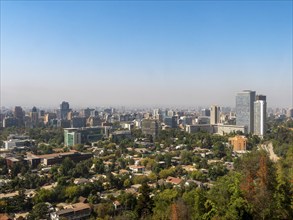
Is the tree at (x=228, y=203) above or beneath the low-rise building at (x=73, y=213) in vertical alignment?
above

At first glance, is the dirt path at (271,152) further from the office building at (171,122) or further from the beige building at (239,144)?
the office building at (171,122)

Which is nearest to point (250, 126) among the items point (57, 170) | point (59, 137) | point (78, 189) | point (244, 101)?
point (244, 101)

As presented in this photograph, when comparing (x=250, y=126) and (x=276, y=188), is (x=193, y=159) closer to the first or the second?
(x=276, y=188)

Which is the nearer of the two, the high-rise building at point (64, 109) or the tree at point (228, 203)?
the tree at point (228, 203)

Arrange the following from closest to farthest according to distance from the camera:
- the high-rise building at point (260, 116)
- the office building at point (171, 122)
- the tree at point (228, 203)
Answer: the tree at point (228, 203), the high-rise building at point (260, 116), the office building at point (171, 122)

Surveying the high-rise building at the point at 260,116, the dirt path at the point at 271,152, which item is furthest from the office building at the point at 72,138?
the high-rise building at the point at 260,116

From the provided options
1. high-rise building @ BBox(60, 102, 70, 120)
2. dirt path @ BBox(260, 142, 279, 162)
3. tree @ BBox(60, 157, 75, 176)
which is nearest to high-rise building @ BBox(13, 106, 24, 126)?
high-rise building @ BBox(60, 102, 70, 120)

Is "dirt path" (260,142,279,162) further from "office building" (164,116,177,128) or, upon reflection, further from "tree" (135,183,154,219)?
"office building" (164,116,177,128)
